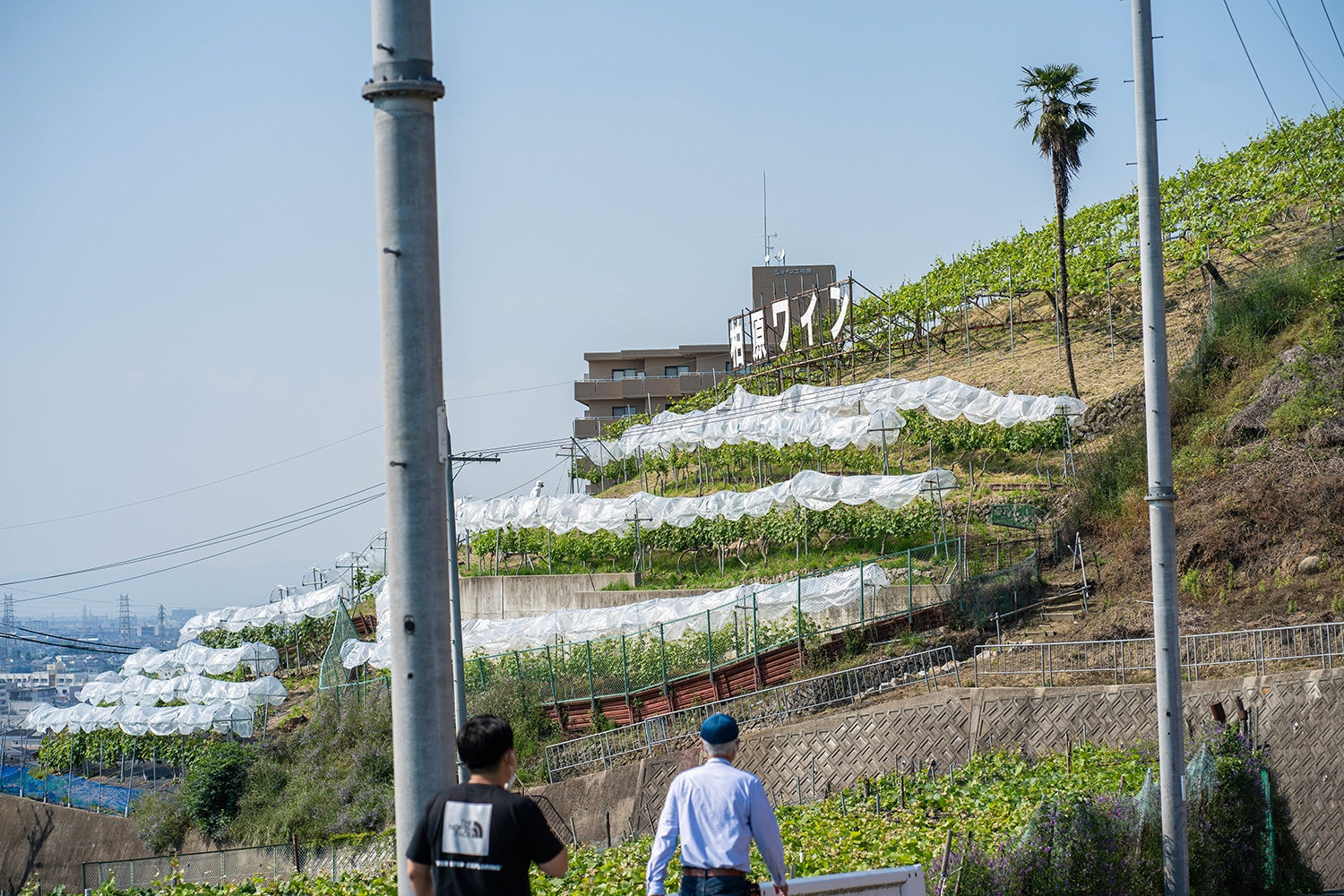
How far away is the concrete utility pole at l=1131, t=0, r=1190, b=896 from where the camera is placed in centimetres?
846

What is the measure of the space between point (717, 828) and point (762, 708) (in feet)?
60.8

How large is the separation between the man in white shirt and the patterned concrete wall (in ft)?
34.5

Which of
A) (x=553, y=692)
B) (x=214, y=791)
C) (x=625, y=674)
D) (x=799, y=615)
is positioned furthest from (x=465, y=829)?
(x=214, y=791)

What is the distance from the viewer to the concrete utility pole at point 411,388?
4012 millimetres

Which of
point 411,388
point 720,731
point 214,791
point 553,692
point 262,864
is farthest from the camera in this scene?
point 214,791

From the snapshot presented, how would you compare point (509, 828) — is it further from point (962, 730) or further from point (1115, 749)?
point (962, 730)

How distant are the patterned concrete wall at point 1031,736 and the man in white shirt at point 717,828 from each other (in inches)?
414

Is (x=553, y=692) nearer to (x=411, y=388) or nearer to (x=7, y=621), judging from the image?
(x=411, y=388)

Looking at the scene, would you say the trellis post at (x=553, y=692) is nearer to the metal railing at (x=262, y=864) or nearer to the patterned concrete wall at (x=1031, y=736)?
the patterned concrete wall at (x=1031, y=736)

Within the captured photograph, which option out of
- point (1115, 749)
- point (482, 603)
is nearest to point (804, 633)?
point (1115, 749)

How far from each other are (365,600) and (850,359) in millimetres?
22962

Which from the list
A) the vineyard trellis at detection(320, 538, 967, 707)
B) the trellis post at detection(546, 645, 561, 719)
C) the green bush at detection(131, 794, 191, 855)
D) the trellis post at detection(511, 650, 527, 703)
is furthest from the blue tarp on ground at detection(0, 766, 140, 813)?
the trellis post at detection(546, 645, 561, 719)

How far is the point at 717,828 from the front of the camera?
5371 millimetres

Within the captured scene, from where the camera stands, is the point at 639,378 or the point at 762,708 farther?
the point at 639,378
